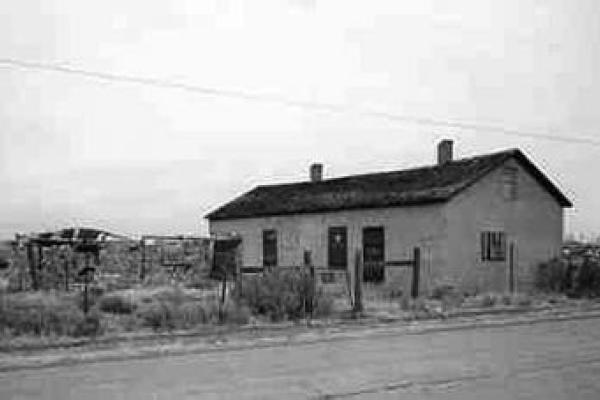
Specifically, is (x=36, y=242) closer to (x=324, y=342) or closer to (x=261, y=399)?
(x=324, y=342)

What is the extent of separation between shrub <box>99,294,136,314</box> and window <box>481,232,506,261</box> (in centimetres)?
1480

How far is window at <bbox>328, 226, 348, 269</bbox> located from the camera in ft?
118

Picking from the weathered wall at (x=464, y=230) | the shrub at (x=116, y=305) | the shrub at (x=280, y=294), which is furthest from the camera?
the weathered wall at (x=464, y=230)

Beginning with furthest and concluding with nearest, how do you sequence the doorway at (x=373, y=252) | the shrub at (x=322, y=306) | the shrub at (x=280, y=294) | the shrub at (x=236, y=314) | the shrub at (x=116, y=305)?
the doorway at (x=373, y=252) < the shrub at (x=322, y=306) < the shrub at (x=116, y=305) < the shrub at (x=280, y=294) < the shrub at (x=236, y=314)

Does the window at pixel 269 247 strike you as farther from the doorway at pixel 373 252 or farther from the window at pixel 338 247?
the doorway at pixel 373 252

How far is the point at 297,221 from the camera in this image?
3866 centimetres

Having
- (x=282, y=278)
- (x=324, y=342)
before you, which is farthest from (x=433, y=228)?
(x=324, y=342)

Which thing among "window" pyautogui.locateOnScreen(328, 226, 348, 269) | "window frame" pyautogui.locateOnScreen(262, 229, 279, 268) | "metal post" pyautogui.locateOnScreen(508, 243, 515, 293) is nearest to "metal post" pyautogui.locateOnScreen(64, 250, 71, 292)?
"window" pyautogui.locateOnScreen(328, 226, 348, 269)

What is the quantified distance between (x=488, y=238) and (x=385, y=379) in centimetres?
2285

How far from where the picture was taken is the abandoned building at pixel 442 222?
32.1m

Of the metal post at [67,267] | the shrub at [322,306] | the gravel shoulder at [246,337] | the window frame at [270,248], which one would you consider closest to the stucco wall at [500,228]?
the gravel shoulder at [246,337]

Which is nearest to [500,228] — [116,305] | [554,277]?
[554,277]

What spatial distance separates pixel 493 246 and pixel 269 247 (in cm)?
1101

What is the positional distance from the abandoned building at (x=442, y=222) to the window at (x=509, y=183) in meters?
0.04
